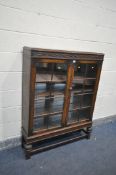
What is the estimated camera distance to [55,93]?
6.21 ft

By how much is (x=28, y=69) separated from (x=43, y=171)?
3.64 feet

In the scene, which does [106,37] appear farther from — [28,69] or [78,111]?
[28,69]

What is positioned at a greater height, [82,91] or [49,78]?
[49,78]

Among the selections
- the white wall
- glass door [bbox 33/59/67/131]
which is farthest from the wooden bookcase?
the white wall

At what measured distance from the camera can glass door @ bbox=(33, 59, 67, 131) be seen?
1.75 meters

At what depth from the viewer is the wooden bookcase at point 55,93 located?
1.68 metres

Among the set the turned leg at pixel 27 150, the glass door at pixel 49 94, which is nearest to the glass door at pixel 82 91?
the glass door at pixel 49 94

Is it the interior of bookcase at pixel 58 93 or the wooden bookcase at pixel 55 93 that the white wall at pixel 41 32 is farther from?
the interior of bookcase at pixel 58 93

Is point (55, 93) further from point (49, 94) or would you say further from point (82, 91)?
point (82, 91)

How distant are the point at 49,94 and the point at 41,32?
702mm

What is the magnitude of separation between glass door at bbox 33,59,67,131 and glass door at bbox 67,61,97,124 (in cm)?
15

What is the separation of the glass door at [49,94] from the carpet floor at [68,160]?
37cm

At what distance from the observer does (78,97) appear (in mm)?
2146

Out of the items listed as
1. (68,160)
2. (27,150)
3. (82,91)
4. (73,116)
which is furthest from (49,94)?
(68,160)
